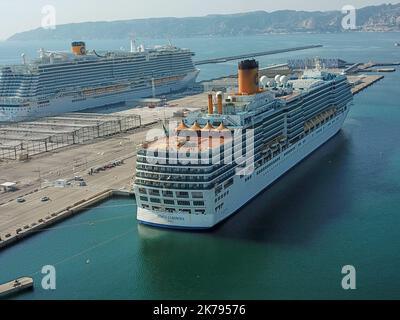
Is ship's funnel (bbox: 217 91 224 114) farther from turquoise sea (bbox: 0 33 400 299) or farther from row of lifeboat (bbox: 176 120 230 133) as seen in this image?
turquoise sea (bbox: 0 33 400 299)

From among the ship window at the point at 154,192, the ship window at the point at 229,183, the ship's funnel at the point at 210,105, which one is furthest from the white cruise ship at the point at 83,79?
the ship window at the point at 229,183

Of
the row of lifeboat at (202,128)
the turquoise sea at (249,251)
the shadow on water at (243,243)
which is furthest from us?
the row of lifeboat at (202,128)

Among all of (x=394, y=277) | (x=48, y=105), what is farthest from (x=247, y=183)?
(x=48, y=105)

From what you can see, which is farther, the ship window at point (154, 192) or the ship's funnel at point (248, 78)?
the ship's funnel at point (248, 78)

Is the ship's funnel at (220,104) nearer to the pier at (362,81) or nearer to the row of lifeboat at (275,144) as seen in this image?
the row of lifeboat at (275,144)

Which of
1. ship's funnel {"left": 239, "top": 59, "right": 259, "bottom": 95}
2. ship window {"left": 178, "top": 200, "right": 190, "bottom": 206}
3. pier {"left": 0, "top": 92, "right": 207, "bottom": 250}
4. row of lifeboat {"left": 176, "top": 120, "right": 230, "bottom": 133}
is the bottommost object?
pier {"left": 0, "top": 92, "right": 207, "bottom": 250}

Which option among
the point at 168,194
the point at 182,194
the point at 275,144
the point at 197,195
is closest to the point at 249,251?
the point at 197,195

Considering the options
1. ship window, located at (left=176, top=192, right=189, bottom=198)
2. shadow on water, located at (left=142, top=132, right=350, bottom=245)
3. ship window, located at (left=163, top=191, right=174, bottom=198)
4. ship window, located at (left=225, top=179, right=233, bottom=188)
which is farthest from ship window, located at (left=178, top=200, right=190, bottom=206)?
ship window, located at (left=225, top=179, right=233, bottom=188)
